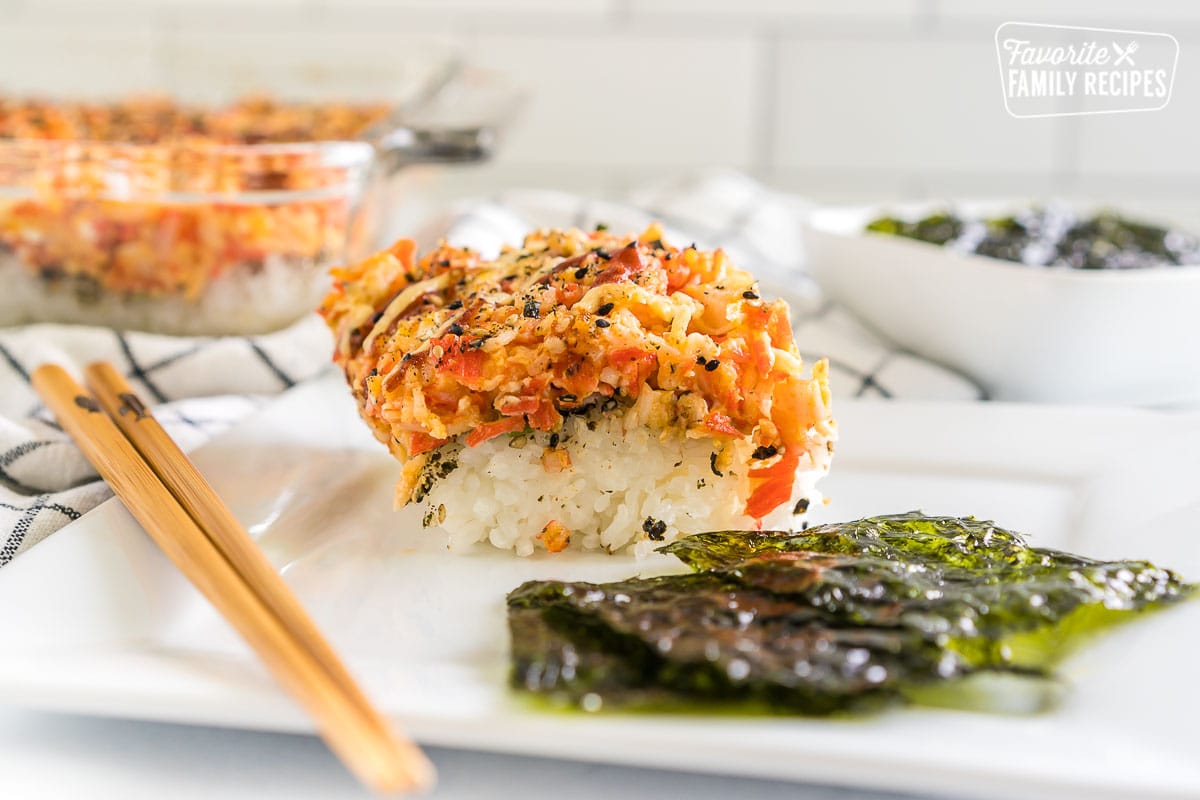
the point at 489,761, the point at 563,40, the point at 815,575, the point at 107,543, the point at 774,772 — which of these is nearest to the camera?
the point at 774,772

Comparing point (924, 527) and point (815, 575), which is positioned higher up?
point (815, 575)

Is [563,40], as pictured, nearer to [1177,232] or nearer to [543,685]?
[1177,232]

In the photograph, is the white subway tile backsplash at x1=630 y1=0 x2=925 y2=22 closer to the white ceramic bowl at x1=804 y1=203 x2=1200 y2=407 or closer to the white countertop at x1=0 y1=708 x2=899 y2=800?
the white ceramic bowl at x1=804 y1=203 x2=1200 y2=407

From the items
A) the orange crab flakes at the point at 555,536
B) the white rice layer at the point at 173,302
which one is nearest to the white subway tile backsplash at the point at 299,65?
the white rice layer at the point at 173,302

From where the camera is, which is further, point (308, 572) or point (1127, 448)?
point (1127, 448)

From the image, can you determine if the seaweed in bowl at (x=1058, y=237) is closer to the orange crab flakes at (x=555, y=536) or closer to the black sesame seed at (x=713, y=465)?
the black sesame seed at (x=713, y=465)

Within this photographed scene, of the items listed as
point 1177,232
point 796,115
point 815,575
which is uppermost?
point 815,575

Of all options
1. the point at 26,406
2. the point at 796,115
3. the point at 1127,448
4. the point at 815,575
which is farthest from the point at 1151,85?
the point at 796,115
